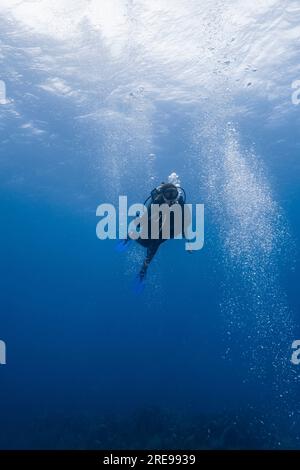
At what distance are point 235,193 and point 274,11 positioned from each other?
17715mm

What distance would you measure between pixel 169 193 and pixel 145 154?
657 inches

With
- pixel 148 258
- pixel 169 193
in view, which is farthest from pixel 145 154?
pixel 169 193

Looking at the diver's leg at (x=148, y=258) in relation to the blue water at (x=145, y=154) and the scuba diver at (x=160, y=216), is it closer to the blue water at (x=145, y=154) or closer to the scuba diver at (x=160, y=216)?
the scuba diver at (x=160, y=216)

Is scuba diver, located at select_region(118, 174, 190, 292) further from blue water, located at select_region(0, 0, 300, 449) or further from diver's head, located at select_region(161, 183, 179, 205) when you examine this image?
blue water, located at select_region(0, 0, 300, 449)

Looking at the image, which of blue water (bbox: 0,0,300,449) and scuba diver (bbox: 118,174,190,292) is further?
blue water (bbox: 0,0,300,449)

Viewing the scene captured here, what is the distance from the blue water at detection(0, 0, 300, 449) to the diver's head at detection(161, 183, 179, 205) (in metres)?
8.99

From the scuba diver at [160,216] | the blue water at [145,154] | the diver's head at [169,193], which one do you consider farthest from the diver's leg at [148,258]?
the blue water at [145,154]

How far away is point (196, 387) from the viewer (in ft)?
104

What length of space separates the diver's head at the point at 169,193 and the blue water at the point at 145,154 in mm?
8991

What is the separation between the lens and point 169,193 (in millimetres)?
8617

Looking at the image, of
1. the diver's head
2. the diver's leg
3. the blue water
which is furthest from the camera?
the blue water

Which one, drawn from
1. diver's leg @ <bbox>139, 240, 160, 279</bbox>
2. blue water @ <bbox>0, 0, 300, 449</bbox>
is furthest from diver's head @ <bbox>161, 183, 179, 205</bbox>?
blue water @ <bbox>0, 0, 300, 449</bbox>

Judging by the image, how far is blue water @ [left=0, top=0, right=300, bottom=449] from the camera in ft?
49.6

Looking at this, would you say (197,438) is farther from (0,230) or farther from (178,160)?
(0,230)
